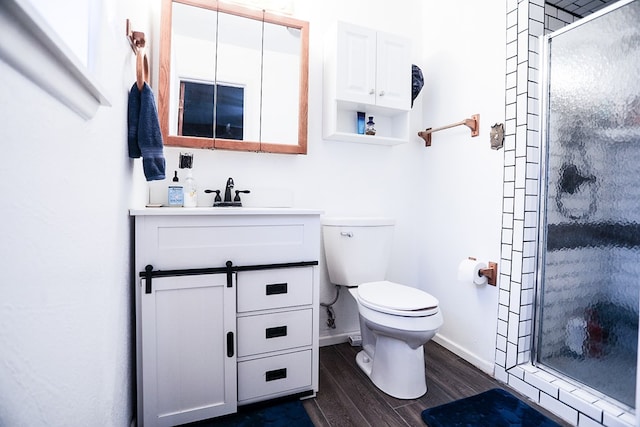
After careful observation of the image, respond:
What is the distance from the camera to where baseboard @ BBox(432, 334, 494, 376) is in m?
1.69

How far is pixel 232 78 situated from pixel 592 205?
6.20 feet

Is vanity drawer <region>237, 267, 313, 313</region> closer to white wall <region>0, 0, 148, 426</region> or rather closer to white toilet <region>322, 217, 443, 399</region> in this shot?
white toilet <region>322, 217, 443, 399</region>

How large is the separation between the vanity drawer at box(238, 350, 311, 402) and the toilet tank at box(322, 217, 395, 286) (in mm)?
530

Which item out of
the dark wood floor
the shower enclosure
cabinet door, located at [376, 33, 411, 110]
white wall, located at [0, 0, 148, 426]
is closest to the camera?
white wall, located at [0, 0, 148, 426]

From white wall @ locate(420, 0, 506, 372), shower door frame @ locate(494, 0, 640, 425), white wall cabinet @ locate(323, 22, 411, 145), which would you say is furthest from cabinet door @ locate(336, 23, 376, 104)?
shower door frame @ locate(494, 0, 640, 425)

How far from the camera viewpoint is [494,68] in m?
1.69

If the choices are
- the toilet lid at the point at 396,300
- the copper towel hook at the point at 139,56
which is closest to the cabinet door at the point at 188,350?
the toilet lid at the point at 396,300

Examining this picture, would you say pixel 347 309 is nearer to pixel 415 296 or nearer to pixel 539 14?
pixel 415 296

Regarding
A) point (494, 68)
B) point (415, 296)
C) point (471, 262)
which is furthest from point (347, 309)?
point (494, 68)

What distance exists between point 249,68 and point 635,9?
1.74 metres

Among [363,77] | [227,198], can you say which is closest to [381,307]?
[227,198]

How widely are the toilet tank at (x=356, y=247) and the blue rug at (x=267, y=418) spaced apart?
0.71 metres

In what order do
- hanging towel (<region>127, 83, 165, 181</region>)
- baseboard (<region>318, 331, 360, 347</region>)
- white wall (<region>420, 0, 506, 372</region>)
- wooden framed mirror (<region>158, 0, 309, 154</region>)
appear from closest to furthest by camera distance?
hanging towel (<region>127, 83, 165, 181</region>)
wooden framed mirror (<region>158, 0, 309, 154</region>)
white wall (<region>420, 0, 506, 372</region>)
baseboard (<region>318, 331, 360, 347</region>)

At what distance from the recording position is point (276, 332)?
1362mm
